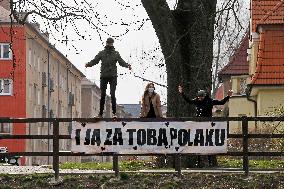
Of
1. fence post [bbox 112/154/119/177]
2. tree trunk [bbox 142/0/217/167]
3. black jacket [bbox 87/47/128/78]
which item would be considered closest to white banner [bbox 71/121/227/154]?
fence post [bbox 112/154/119/177]

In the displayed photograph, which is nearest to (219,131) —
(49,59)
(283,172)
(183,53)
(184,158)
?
(283,172)

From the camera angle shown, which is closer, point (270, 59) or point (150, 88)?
point (150, 88)

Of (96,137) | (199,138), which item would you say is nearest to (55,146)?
(96,137)

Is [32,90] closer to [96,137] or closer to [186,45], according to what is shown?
[186,45]

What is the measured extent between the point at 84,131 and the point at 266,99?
2614 cm

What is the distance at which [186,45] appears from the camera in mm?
20672

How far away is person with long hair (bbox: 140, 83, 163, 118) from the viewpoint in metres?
17.6

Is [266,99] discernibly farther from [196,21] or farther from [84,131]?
[84,131]

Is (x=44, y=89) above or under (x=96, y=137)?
above

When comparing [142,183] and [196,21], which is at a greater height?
[196,21]

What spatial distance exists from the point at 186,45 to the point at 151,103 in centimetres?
352

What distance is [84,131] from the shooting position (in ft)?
55.5

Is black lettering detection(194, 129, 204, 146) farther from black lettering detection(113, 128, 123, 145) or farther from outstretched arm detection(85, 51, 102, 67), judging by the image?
outstretched arm detection(85, 51, 102, 67)

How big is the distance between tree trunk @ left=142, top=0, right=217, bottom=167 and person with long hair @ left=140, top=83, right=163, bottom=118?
2552mm
